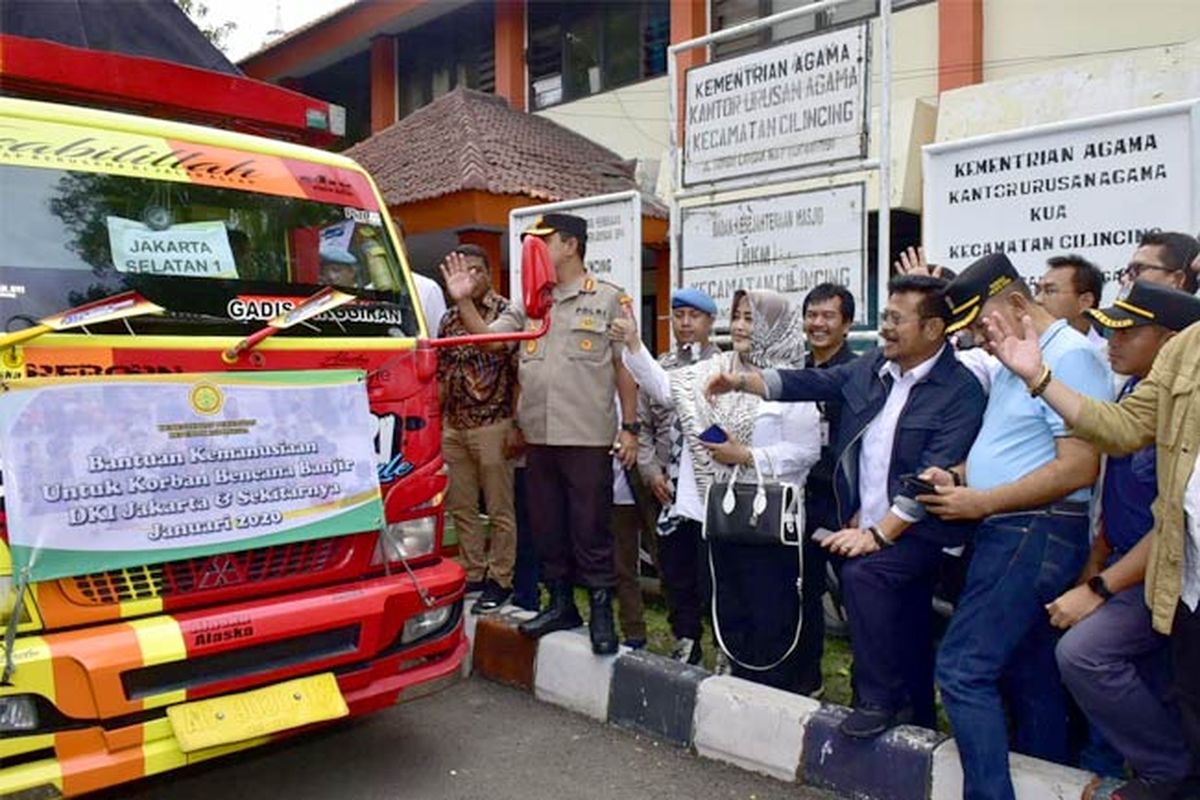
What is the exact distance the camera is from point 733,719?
3.80m

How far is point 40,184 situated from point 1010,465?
9.94 feet

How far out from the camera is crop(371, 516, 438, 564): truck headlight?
3.52 metres

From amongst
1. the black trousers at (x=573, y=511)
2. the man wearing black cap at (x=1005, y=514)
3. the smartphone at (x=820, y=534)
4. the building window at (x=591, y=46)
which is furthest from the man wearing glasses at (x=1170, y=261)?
the building window at (x=591, y=46)

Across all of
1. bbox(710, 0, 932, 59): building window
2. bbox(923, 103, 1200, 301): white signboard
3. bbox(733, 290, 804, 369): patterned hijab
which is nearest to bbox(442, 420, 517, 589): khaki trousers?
bbox(733, 290, 804, 369): patterned hijab

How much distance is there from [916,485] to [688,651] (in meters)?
1.60

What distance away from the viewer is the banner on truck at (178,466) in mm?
2795

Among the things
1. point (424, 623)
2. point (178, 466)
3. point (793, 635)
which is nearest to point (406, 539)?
point (424, 623)

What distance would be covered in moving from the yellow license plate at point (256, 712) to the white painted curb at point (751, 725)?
138 centimetres

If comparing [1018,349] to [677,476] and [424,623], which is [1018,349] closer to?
[677,476]

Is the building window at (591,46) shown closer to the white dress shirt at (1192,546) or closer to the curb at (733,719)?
the curb at (733,719)

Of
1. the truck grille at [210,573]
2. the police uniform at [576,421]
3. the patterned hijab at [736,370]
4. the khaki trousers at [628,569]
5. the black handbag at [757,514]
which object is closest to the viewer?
the truck grille at [210,573]

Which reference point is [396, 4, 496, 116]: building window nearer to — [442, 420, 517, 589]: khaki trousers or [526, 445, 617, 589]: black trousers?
[442, 420, 517, 589]: khaki trousers

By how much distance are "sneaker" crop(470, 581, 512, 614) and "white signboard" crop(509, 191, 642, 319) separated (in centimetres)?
182

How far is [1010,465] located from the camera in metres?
3.12
